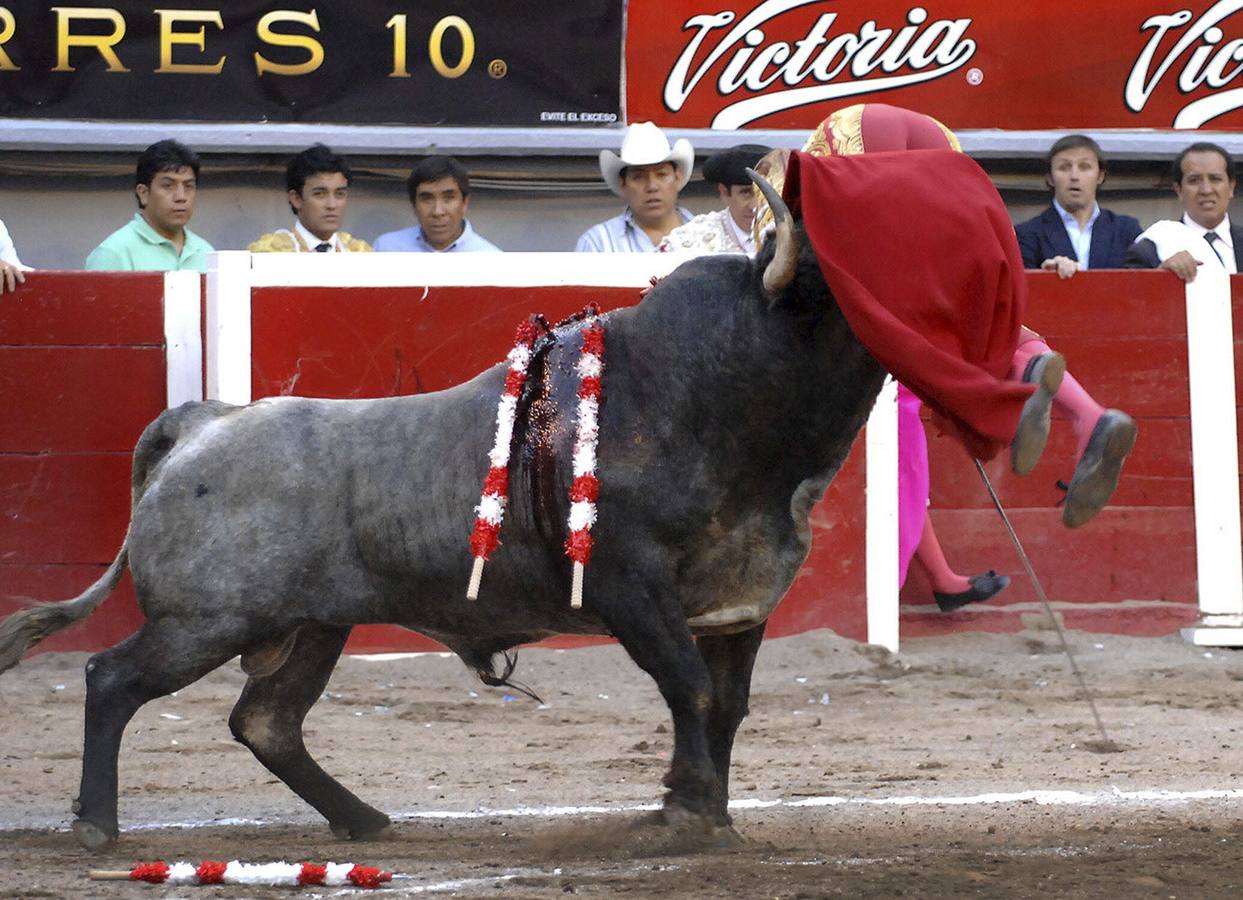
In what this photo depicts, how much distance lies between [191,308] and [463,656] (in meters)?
2.95

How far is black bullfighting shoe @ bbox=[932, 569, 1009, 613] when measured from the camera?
25.3ft

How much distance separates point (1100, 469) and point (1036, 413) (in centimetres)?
20

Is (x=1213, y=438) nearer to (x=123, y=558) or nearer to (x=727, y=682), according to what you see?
(x=727, y=682)

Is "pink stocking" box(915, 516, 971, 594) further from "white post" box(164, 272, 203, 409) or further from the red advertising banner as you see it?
"white post" box(164, 272, 203, 409)

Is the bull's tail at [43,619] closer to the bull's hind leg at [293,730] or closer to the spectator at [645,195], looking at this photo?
the bull's hind leg at [293,730]

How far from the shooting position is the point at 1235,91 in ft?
32.3

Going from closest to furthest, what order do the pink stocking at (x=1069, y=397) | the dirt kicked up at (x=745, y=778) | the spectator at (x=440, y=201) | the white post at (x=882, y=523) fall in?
the dirt kicked up at (x=745, y=778) < the pink stocking at (x=1069, y=397) < the white post at (x=882, y=523) < the spectator at (x=440, y=201)

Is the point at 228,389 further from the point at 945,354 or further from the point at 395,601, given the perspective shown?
the point at 945,354

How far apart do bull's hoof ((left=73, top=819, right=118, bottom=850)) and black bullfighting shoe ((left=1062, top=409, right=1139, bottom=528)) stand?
2.21 meters

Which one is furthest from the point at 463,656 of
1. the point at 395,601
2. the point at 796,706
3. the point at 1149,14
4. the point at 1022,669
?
the point at 1149,14

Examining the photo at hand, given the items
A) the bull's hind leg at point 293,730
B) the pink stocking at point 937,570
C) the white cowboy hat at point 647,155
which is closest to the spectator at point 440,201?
the white cowboy hat at point 647,155

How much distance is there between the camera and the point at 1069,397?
4.59 meters

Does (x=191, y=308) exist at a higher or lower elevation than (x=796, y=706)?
higher

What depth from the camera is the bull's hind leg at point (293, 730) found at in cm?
496
